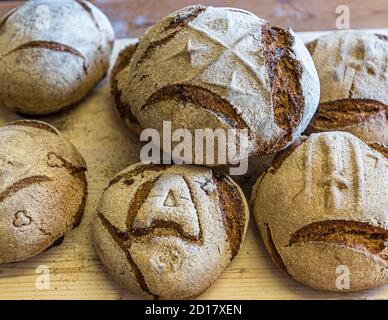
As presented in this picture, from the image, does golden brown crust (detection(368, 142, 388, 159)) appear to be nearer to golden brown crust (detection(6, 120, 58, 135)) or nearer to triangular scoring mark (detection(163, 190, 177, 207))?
triangular scoring mark (detection(163, 190, 177, 207))

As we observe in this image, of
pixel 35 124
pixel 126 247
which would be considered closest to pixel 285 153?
pixel 126 247

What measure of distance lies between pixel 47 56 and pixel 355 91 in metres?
0.93

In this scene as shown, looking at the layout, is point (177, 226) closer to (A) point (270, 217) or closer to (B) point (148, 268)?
(B) point (148, 268)

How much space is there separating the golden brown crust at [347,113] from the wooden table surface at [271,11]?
0.77 metres

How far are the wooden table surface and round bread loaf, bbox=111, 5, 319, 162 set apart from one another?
87 cm

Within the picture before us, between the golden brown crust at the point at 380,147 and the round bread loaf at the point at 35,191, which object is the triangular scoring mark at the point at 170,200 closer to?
the round bread loaf at the point at 35,191

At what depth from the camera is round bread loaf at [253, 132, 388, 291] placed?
1247 mm

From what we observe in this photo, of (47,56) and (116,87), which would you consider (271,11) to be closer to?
(116,87)

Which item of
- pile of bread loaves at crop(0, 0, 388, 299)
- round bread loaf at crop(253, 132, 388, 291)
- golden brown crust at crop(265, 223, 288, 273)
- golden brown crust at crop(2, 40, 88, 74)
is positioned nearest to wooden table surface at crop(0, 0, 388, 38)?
golden brown crust at crop(2, 40, 88, 74)

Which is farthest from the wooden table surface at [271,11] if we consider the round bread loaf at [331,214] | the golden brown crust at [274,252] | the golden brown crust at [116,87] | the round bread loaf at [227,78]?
the golden brown crust at [274,252]

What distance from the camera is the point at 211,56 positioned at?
1276 millimetres

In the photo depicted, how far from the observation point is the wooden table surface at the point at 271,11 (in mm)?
2170

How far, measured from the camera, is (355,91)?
1.48 metres
